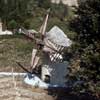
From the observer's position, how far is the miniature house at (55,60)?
39.5m

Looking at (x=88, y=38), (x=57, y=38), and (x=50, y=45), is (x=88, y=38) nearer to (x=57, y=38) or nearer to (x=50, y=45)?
(x=57, y=38)

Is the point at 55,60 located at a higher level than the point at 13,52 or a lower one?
higher

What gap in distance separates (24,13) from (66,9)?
187 ft

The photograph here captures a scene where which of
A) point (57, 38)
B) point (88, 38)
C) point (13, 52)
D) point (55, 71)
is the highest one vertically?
point (88, 38)

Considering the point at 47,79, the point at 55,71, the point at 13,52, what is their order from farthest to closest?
1. the point at 13,52
2. the point at 47,79
3. the point at 55,71

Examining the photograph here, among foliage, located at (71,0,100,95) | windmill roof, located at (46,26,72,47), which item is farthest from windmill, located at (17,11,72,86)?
foliage, located at (71,0,100,95)

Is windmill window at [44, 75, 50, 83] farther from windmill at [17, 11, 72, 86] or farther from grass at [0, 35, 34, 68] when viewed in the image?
grass at [0, 35, 34, 68]

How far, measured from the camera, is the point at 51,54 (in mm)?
40156

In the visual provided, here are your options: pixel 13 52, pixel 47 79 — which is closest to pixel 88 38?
pixel 47 79

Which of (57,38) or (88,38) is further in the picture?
(57,38)

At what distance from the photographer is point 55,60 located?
4025 cm

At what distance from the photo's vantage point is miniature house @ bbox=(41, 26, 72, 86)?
3950cm

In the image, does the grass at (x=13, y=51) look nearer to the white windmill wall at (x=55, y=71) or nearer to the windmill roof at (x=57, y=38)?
the white windmill wall at (x=55, y=71)

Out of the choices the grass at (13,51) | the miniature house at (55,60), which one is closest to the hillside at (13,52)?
the grass at (13,51)
